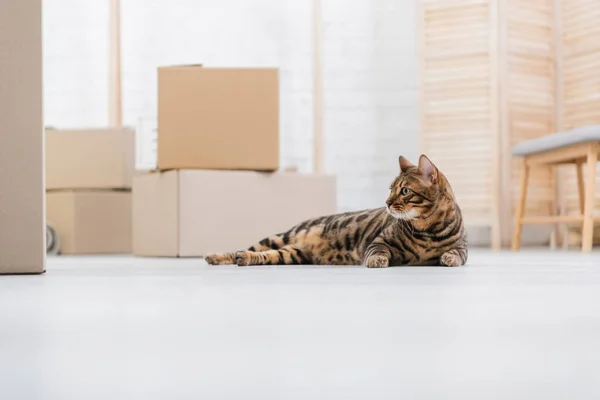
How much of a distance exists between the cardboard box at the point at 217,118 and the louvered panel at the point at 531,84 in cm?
188

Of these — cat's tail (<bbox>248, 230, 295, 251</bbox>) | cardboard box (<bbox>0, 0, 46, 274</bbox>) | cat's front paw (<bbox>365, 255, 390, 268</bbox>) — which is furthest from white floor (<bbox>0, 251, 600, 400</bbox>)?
cat's tail (<bbox>248, 230, 295, 251</bbox>)

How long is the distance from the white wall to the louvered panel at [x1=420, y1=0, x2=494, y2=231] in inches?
7.9

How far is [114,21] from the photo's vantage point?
459 centimetres

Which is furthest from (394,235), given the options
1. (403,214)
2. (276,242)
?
(276,242)

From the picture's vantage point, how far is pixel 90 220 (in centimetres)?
348

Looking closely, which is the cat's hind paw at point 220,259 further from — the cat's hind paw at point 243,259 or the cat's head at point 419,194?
the cat's head at point 419,194

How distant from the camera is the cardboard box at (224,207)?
2.75 m

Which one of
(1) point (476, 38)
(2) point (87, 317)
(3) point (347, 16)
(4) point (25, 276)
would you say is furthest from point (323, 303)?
(3) point (347, 16)

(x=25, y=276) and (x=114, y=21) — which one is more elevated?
(x=114, y=21)

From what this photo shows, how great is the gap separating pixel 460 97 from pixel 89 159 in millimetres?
2150

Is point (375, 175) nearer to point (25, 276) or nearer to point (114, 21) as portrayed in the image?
point (114, 21)

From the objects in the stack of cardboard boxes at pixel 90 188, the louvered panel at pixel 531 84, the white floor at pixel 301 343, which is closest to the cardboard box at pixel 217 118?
the stack of cardboard boxes at pixel 90 188

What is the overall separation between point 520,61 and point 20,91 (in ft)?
10.8

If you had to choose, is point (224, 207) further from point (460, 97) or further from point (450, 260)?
point (460, 97)
